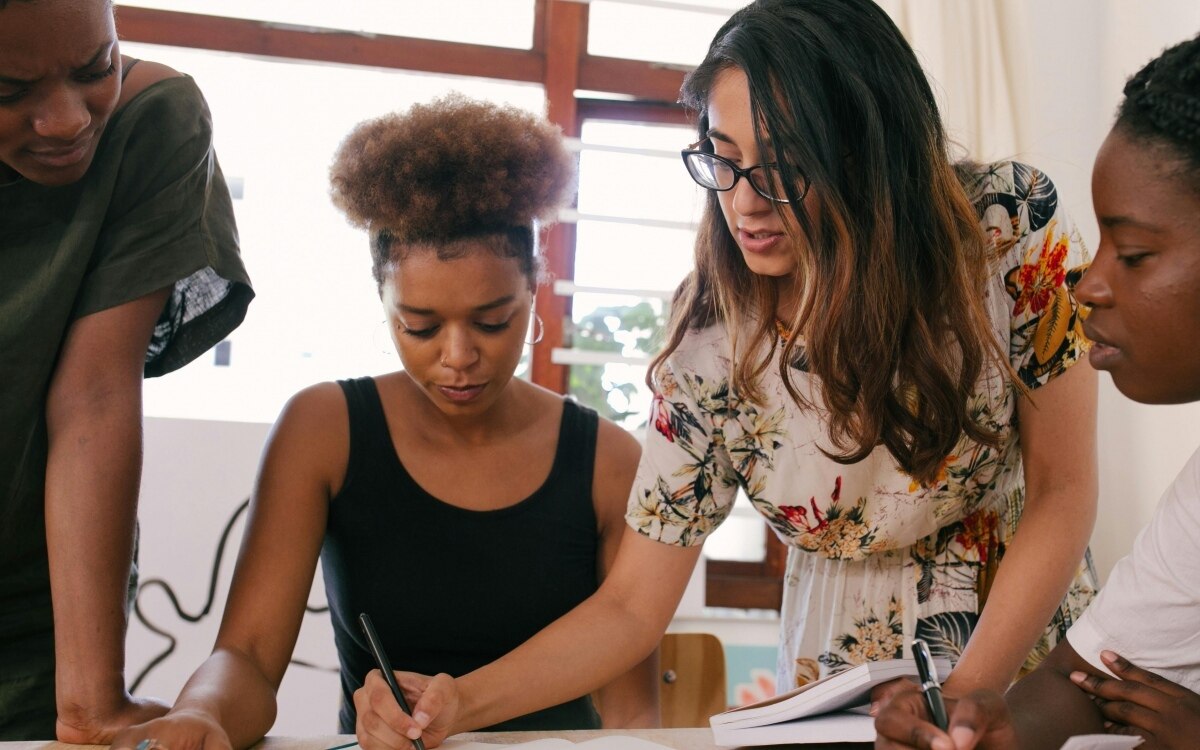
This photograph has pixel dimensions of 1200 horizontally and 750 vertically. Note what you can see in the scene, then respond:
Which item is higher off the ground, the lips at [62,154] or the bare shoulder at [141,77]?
the bare shoulder at [141,77]

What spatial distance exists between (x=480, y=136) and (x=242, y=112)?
1628 mm

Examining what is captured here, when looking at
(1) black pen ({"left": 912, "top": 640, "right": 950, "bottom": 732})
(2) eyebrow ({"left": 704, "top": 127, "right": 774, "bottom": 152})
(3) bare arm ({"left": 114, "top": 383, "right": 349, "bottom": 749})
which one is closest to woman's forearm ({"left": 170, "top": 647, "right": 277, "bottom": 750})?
(3) bare arm ({"left": 114, "top": 383, "right": 349, "bottom": 749})

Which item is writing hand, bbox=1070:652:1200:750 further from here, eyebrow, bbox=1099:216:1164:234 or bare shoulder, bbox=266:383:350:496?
bare shoulder, bbox=266:383:350:496

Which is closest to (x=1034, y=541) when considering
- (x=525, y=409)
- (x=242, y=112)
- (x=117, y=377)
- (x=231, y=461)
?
(x=525, y=409)

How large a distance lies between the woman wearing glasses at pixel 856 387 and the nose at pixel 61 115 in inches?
21.6

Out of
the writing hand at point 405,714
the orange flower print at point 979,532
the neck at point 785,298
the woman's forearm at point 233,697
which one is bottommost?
the woman's forearm at point 233,697

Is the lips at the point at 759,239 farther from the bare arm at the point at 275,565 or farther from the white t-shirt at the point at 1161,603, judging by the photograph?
the bare arm at the point at 275,565

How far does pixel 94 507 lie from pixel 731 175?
672 mm

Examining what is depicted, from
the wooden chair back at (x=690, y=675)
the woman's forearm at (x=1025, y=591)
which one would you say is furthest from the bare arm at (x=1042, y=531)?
the wooden chair back at (x=690, y=675)

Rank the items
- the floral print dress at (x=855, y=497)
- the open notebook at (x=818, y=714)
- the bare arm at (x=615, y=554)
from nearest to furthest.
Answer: the open notebook at (x=818, y=714), the floral print dress at (x=855, y=497), the bare arm at (x=615, y=554)

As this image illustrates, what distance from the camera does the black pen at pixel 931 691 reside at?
79cm

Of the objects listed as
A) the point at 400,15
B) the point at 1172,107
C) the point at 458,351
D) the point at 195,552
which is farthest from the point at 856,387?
the point at 400,15

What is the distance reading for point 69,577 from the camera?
39.0 inches

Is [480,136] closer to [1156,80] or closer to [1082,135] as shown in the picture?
[1156,80]
